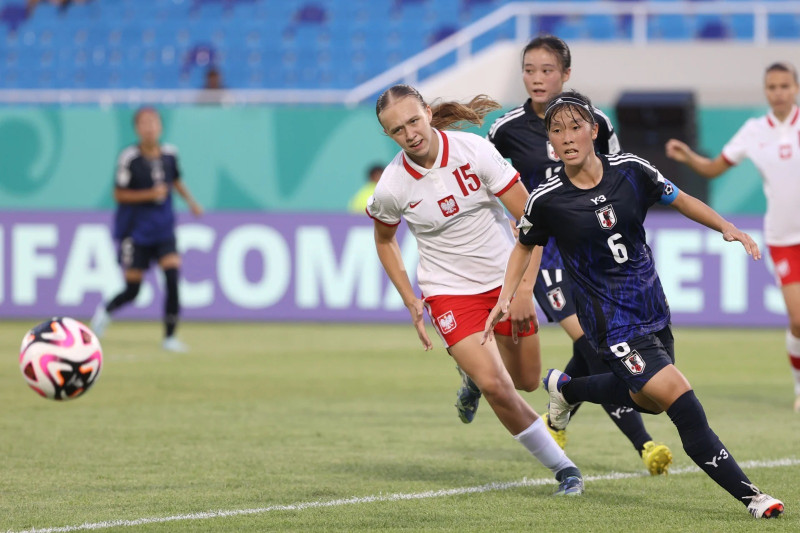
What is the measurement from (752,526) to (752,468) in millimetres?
1569

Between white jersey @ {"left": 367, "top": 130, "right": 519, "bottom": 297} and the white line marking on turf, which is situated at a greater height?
white jersey @ {"left": 367, "top": 130, "right": 519, "bottom": 297}

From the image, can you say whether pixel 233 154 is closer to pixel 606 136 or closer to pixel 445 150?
pixel 606 136

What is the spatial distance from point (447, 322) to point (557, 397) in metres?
0.67

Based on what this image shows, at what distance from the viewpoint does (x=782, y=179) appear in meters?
9.30

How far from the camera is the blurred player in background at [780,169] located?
917 cm

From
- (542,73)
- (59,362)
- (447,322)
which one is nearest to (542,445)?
(447,322)

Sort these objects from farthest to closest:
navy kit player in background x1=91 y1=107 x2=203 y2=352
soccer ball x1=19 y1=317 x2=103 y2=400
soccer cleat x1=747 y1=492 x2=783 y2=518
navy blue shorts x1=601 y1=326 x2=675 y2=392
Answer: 1. navy kit player in background x1=91 y1=107 x2=203 y2=352
2. soccer ball x1=19 y1=317 x2=103 y2=400
3. navy blue shorts x1=601 y1=326 x2=675 y2=392
4. soccer cleat x1=747 y1=492 x2=783 y2=518

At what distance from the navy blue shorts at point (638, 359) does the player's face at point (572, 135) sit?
81cm

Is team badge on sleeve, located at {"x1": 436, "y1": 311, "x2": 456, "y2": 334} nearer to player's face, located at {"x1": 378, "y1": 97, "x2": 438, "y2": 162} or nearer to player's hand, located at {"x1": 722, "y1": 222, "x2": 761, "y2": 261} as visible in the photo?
player's face, located at {"x1": 378, "y1": 97, "x2": 438, "y2": 162}

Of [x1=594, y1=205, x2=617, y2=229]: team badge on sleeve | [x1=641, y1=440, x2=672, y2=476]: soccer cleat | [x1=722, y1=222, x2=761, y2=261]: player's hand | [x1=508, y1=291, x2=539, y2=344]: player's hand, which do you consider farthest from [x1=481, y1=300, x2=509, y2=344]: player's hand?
[x1=641, y1=440, x2=672, y2=476]: soccer cleat

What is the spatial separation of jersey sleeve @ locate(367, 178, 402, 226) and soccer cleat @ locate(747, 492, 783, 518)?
2.11 metres

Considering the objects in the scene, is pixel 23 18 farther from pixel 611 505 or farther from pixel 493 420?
pixel 611 505

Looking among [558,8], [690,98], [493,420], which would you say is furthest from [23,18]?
[493,420]

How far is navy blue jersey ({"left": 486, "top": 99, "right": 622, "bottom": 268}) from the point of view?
23.3ft
